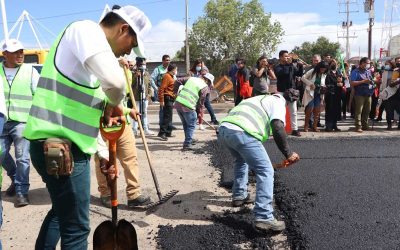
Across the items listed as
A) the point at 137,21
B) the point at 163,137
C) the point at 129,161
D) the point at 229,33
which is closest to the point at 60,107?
the point at 137,21

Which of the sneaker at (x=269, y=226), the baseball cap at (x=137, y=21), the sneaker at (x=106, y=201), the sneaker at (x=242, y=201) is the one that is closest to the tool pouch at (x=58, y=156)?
the baseball cap at (x=137, y=21)

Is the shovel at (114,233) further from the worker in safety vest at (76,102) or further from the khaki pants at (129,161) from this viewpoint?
the khaki pants at (129,161)

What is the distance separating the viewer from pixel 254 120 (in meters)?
3.75

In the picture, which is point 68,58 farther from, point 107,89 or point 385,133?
point 385,133

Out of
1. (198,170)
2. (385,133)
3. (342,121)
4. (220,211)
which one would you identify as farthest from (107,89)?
(342,121)

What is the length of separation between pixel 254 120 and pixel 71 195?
6.86 feet

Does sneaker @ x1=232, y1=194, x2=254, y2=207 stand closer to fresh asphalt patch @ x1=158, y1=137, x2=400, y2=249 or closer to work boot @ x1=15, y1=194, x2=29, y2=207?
fresh asphalt patch @ x1=158, y1=137, x2=400, y2=249

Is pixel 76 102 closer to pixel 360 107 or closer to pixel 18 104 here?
pixel 18 104

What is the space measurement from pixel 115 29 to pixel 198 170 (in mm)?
3921

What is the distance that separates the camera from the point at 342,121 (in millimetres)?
10766

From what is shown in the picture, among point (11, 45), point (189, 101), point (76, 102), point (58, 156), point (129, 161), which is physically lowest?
point (129, 161)

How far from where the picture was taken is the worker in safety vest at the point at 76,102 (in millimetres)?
1922

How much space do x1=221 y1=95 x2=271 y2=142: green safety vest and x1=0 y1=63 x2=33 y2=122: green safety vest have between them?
2257 mm

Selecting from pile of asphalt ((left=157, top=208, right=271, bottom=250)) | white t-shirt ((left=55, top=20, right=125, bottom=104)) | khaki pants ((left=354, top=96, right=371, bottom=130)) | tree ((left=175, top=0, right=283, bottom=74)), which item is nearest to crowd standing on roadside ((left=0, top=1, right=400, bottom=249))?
white t-shirt ((left=55, top=20, right=125, bottom=104))
